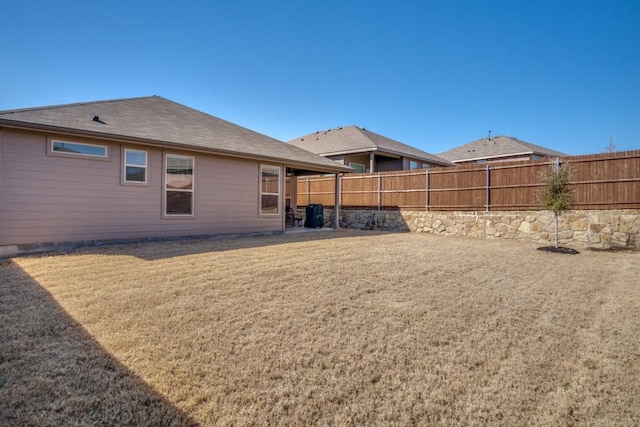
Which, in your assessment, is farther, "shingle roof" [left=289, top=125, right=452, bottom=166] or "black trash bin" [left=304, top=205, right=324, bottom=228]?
"shingle roof" [left=289, top=125, right=452, bottom=166]

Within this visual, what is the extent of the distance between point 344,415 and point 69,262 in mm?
6461

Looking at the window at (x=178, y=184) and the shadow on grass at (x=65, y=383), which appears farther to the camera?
the window at (x=178, y=184)

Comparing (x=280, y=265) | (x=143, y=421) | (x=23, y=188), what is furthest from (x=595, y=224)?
(x=23, y=188)

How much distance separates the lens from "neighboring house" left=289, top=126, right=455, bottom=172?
57.8 feet

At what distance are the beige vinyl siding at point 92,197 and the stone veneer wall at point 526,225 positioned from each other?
7093 mm

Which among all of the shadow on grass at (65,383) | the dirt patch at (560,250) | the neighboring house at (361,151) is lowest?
the shadow on grass at (65,383)

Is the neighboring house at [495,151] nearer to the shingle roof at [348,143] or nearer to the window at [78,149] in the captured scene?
the shingle roof at [348,143]

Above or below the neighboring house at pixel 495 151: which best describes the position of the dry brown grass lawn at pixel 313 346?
below

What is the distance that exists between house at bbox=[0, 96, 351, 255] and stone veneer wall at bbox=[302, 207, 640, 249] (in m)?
4.68

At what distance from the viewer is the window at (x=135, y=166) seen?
8.57 meters

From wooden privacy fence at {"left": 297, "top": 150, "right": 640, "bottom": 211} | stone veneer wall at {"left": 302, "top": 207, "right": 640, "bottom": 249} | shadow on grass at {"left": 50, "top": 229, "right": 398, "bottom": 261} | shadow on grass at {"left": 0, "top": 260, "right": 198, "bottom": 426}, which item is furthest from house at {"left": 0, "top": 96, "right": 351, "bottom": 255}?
shadow on grass at {"left": 0, "top": 260, "right": 198, "bottom": 426}

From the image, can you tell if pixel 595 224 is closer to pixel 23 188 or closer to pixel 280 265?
pixel 280 265

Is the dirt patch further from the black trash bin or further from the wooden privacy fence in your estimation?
the black trash bin

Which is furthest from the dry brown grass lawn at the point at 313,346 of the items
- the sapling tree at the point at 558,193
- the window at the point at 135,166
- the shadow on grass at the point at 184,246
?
the sapling tree at the point at 558,193
